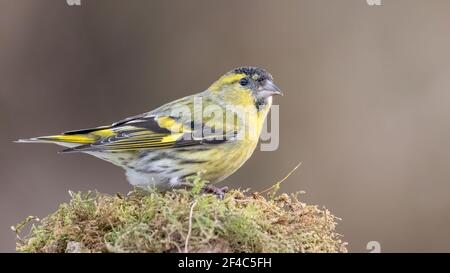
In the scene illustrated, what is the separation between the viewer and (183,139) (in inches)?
225

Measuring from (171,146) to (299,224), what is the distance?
1.94m

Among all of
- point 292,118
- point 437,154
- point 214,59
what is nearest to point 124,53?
point 214,59

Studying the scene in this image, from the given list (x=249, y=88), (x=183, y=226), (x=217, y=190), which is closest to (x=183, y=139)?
(x=217, y=190)

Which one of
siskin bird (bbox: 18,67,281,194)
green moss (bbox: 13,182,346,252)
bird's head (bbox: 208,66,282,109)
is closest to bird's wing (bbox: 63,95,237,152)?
siskin bird (bbox: 18,67,281,194)

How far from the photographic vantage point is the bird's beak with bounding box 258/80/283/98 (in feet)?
20.5

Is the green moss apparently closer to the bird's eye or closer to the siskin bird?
the siskin bird

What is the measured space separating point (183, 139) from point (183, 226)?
7.13 feet

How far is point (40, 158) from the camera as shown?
38.2 feet

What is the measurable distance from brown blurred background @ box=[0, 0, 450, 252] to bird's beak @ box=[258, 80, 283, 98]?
5.00 meters

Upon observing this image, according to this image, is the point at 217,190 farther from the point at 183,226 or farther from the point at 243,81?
the point at 243,81

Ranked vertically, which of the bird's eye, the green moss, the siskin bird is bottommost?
the green moss

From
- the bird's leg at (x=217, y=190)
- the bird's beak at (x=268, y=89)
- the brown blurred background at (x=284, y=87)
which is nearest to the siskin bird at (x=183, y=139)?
the bird's beak at (x=268, y=89)

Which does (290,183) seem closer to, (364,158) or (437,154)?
(364,158)

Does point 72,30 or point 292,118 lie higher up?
point 72,30
